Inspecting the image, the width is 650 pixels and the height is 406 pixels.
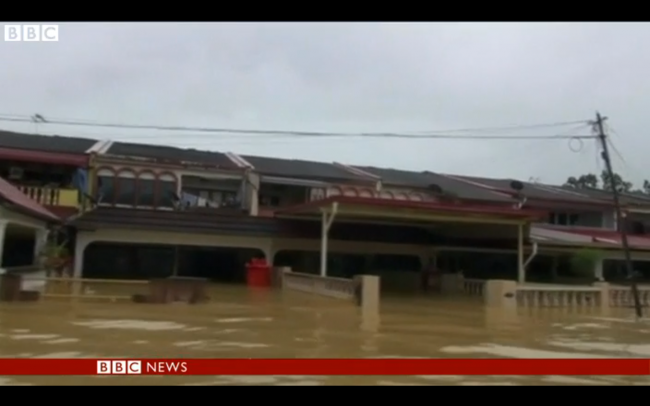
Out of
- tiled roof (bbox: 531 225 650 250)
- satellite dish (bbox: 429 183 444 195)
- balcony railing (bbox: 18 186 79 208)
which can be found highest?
satellite dish (bbox: 429 183 444 195)

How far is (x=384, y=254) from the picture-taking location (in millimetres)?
26594

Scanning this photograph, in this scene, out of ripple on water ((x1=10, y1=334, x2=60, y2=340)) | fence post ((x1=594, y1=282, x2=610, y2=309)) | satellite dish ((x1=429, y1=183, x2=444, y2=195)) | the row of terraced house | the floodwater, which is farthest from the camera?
satellite dish ((x1=429, y1=183, x2=444, y2=195))

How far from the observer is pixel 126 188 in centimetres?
2408

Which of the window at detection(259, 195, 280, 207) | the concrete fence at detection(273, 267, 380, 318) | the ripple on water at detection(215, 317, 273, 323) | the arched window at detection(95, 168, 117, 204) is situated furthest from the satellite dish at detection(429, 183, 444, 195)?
the ripple on water at detection(215, 317, 273, 323)

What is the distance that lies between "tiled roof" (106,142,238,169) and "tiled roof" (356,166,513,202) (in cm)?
681

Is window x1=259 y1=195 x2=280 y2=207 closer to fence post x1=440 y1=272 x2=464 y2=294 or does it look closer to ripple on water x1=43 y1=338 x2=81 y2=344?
fence post x1=440 y1=272 x2=464 y2=294

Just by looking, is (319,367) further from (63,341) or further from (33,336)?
(33,336)

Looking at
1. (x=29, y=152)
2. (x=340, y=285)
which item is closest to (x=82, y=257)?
(x=29, y=152)

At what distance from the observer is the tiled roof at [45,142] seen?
24031mm

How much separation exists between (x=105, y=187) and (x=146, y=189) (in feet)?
4.66

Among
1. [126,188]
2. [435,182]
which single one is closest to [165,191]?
[126,188]

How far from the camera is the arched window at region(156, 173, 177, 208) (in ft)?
80.2
